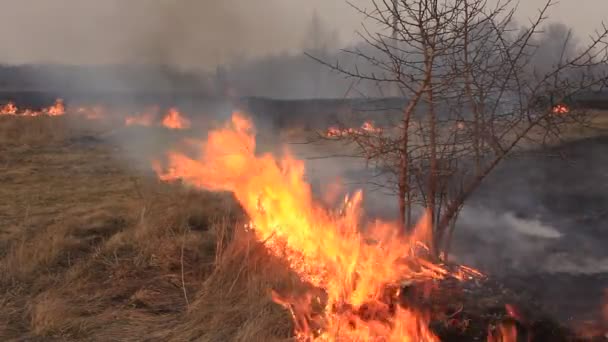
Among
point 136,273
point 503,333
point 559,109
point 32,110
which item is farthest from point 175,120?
point 503,333

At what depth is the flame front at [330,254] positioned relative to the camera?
131 inches

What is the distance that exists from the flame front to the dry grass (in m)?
0.26

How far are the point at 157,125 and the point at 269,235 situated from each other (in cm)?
1563

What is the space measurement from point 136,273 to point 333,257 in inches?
90.0

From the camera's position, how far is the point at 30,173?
11156mm

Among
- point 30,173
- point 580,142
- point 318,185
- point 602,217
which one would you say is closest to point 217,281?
point 318,185

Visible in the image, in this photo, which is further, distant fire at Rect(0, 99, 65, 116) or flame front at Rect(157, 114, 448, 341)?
distant fire at Rect(0, 99, 65, 116)

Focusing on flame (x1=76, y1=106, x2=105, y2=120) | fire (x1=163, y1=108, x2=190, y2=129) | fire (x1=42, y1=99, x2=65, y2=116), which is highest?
fire (x1=42, y1=99, x2=65, y2=116)

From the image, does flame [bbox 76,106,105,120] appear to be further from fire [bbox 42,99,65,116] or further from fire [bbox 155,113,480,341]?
fire [bbox 155,113,480,341]

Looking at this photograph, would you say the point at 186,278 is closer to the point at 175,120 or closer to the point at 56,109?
the point at 175,120

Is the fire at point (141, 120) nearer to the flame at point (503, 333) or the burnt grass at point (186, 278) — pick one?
the burnt grass at point (186, 278)

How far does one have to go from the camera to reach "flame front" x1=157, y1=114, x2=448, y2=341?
3.33 m

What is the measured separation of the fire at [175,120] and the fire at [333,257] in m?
13.7

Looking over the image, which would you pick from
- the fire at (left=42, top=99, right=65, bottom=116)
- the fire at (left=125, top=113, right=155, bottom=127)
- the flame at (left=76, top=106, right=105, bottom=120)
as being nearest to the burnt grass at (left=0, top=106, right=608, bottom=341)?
the fire at (left=125, top=113, right=155, bottom=127)
